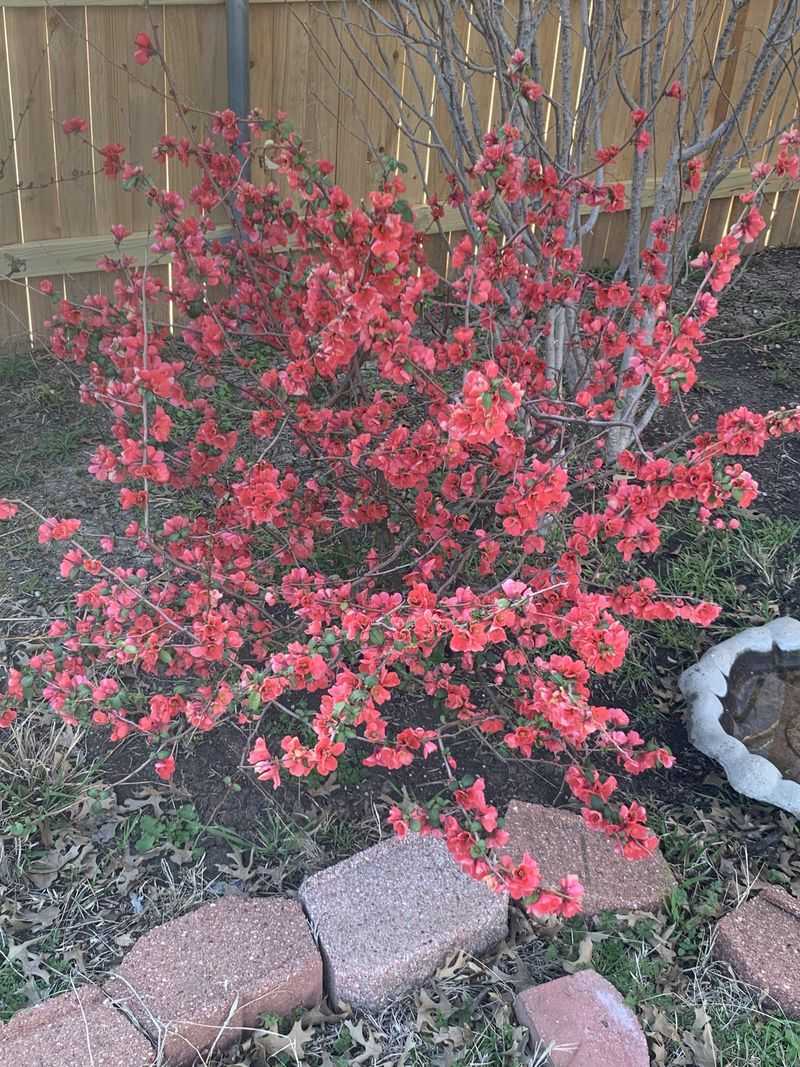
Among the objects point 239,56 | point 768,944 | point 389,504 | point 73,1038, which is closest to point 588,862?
point 768,944

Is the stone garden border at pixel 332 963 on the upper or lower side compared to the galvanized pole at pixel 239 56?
lower

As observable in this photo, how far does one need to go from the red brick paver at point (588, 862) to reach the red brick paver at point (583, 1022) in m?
0.22

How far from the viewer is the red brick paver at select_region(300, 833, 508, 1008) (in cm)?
192

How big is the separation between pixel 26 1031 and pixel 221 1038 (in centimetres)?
34

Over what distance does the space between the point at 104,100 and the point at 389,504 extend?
2246 millimetres

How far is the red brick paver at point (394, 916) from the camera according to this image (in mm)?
1925

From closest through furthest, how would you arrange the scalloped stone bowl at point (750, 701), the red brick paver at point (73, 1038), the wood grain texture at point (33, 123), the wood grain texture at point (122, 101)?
the red brick paver at point (73, 1038) → the scalloped stone bowl at point (750, 701) → the wood grain texture at point (33, 123) → the wood grain texture at point (122, 101)

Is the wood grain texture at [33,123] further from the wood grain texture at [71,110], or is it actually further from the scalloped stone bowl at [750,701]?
the scalloped stone bowl at [750,701]

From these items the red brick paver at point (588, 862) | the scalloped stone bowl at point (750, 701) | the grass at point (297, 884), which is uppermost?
the scalloped stone bowl at point (750, 701)

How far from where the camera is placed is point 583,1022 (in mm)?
1817

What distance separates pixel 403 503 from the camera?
2424 mm

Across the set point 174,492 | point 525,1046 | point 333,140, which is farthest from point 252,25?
point 525,1046

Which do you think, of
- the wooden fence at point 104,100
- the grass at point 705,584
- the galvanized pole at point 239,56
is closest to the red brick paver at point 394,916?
the grass at point 705,584

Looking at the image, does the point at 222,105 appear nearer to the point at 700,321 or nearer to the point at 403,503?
the point at 403,503
